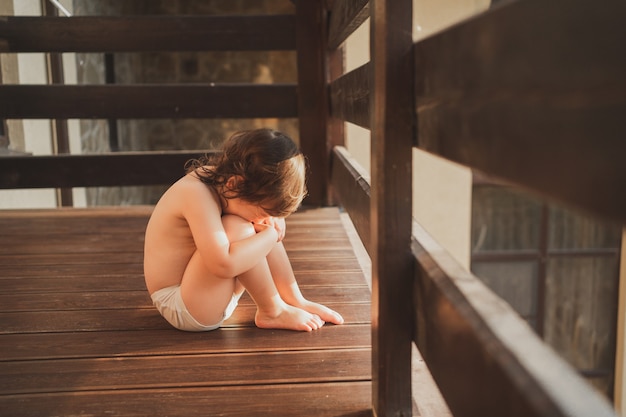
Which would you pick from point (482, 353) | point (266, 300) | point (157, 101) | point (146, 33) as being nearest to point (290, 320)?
point (266, 300)

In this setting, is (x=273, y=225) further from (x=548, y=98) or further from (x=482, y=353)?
(x=548, y=98)

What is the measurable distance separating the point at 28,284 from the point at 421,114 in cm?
165

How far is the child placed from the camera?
1.63 meters

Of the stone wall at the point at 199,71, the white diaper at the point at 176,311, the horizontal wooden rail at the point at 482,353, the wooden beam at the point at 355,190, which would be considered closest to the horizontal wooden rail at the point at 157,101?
the wooden beam at the point at 355,190

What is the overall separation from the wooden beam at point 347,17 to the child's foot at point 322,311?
840 millimetres

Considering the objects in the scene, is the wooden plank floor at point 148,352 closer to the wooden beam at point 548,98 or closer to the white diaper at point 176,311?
the white diaper at point 176,311

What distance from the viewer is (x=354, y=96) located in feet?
7.37

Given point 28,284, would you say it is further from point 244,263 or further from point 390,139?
point 390,139

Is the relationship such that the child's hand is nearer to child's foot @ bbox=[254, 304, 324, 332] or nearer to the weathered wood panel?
child's foot @ bbox=[254, 304, 324, 332]

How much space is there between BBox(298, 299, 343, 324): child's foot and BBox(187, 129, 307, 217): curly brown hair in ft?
0.95

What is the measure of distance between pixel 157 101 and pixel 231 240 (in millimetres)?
2033

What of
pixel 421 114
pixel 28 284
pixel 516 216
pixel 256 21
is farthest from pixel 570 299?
pixel 421 114

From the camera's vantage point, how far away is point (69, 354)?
5.30ft

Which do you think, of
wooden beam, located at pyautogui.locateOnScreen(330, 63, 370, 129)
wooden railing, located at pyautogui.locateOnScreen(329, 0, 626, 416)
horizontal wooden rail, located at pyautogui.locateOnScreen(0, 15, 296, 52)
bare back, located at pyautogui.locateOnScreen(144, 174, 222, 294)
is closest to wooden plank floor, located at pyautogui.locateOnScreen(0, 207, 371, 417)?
bare back, located at pyautogui.locateOnScreen(144, 174, 222, 294)
